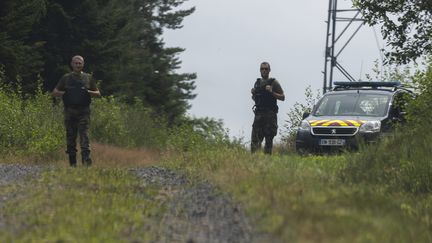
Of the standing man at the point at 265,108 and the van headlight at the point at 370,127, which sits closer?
the standing man at the point at 265,108

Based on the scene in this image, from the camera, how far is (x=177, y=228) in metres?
6.16

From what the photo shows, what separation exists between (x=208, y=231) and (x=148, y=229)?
47 cm

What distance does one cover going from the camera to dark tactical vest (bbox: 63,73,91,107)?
1265cm

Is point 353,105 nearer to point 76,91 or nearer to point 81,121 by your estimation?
point 81,121

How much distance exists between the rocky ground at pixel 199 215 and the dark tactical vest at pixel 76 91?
2999 mm

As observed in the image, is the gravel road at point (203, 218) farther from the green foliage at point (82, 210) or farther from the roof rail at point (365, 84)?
the roof rail at point (365, 84)

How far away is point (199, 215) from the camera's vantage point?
6.83 meters

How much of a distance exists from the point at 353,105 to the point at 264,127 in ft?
11.1

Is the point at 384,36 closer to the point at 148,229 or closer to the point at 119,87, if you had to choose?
the point at 119,87

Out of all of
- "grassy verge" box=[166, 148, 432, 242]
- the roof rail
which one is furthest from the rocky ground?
the roof rail

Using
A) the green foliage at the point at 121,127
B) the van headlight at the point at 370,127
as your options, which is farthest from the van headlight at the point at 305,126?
the green foliage at the point at 121,127

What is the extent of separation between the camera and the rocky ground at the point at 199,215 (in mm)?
5750

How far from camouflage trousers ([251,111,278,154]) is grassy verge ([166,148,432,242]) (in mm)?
4258

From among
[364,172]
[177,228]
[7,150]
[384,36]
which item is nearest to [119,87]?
[384,36]
